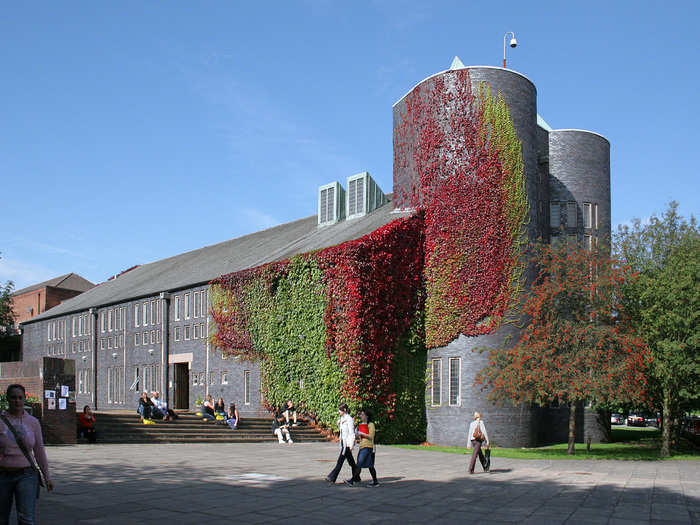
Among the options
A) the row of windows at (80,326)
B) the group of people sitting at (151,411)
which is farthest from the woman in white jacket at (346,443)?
the row of windows at (80,326)

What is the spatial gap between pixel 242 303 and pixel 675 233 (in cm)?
2079

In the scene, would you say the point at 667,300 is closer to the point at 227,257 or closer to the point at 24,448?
the point at 24,448

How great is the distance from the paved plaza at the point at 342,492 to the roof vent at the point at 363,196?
2153cm

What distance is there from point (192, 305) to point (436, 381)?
57.3 feet

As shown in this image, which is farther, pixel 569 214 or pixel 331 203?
pixel 331 203

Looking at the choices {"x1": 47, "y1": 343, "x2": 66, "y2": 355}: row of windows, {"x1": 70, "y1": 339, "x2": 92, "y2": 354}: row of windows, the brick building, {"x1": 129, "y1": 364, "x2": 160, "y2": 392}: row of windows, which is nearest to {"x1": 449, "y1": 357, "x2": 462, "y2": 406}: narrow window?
{"x1": 129, "y1": 364, "x2": 160, "y2": 392}: row of windows

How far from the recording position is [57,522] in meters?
10.1

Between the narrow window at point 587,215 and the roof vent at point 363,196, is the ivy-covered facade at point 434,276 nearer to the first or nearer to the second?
the narrow window at point 587,215

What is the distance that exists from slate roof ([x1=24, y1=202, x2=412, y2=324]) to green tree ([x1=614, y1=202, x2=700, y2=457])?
10406mm

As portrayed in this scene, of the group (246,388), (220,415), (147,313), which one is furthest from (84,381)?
A: (220,415)

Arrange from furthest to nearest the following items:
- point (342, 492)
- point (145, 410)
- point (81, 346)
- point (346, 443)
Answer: point (81, 346) → point (145, 410) → point (346, 443) → point (342, 492)

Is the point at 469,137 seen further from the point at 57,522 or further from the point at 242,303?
the point at 57,522

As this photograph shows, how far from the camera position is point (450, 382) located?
29.9m

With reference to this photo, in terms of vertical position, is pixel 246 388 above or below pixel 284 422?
above
